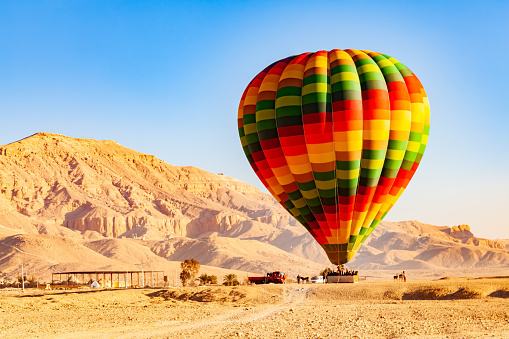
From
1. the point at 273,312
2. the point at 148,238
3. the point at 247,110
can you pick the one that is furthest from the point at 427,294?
the point at 148,238

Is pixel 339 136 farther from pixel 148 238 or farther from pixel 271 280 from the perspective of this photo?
pixel 148 238

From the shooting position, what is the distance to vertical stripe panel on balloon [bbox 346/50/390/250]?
3008 centimetres

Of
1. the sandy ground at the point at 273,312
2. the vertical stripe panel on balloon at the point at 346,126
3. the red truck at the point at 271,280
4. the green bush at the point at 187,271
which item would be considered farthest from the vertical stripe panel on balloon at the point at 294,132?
the green bush at the point at 187,271

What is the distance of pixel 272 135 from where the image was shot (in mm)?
31562

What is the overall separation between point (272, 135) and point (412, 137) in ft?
24.4

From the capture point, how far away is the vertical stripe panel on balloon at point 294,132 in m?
30.7

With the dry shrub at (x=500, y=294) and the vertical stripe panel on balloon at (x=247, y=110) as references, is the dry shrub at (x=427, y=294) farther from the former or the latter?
the vertical stripe panel on balloon at (x=247, y=110)

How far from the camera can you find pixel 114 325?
28984 millimetres

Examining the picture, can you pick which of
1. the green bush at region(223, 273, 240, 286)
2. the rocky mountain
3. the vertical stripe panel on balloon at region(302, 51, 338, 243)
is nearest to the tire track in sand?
the vertical stripe panel on balloon at region(302, 51, 338, 243)

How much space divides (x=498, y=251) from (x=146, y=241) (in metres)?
89.5

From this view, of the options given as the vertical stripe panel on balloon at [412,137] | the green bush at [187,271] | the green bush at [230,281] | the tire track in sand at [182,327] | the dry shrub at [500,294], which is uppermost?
the vertical stripe panel on balloon at [412,137]

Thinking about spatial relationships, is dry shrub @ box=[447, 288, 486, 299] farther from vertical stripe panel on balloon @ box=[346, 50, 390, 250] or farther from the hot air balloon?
vertical stripe panel on balloon @ box=[346, 50, 390, 250]

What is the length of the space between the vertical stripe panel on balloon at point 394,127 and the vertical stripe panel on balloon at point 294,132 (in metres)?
3.58

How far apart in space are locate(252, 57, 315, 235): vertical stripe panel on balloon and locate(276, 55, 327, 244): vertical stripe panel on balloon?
15.9 inches
